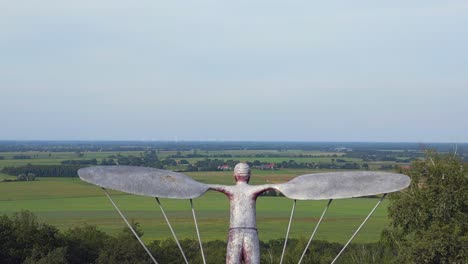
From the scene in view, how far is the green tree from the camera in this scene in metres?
24.8

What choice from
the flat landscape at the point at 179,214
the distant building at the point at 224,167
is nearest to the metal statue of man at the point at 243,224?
the flat landscape at the point at 179,214

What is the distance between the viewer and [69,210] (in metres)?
74.1

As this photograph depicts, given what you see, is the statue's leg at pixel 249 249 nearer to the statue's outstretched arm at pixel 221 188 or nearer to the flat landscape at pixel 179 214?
the statue's outstretched arm at pixel 221 188

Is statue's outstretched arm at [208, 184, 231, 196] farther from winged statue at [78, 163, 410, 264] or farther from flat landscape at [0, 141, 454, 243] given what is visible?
flat landscape at [0, 141, 454, 243]

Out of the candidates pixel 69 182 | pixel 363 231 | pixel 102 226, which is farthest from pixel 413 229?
pixel 69 182

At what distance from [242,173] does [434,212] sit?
18697mm

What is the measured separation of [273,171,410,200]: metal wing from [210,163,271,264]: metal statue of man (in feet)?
1.38

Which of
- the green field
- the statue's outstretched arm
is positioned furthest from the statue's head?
the green field

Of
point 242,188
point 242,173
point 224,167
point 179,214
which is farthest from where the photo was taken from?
point 224,167

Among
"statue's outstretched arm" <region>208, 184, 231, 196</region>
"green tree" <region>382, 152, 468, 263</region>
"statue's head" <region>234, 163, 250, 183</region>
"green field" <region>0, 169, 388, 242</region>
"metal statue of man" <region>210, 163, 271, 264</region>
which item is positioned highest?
"statue's head" <region>234, 163, 250, 183</region>

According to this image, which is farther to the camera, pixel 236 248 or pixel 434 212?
pixel 434 212

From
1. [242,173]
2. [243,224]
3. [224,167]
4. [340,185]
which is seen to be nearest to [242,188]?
[242,173]

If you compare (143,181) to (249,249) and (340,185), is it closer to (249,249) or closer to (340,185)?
(249,249)

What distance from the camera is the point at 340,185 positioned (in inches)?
400
